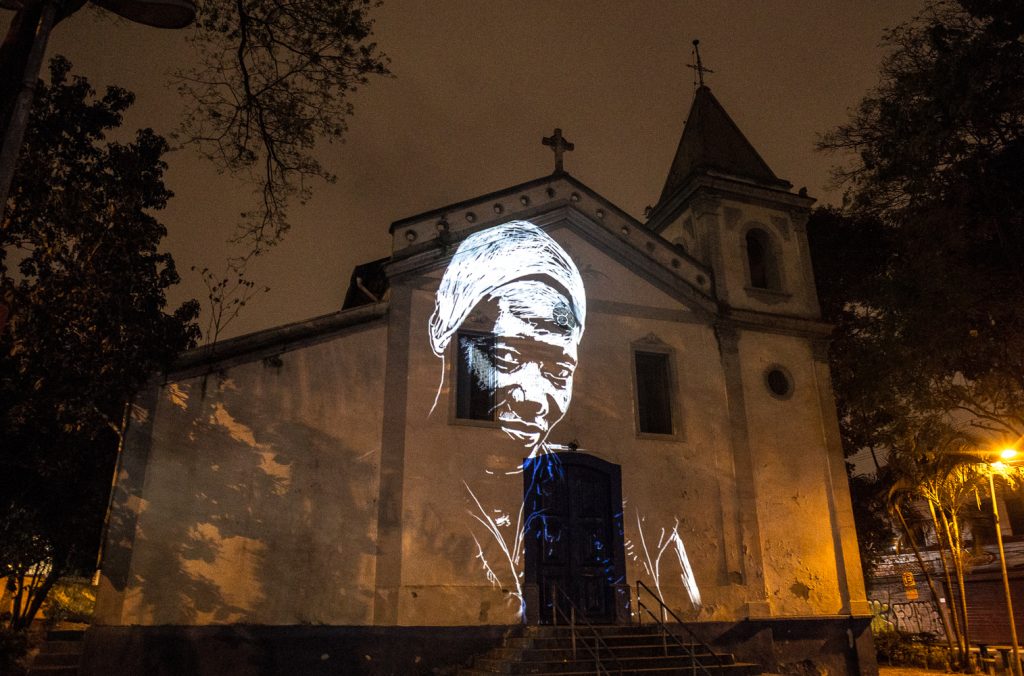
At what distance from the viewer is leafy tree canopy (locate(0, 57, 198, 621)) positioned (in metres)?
10.1

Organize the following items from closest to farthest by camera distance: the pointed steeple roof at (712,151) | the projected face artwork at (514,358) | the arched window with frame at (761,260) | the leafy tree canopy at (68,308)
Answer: the leafy tree canopy at (68,308)
the projected face artwork at (514,358)
the arched window with frame at (761,260)
the pointed steeple roof at (712,151)

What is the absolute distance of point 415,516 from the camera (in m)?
12.4

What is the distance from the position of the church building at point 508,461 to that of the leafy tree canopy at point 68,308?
44.2 inches

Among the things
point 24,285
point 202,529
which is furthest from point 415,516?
point 24,285

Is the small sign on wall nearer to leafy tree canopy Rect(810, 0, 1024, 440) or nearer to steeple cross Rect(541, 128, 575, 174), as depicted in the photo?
leafy tree canopy Rect(810, 0, 1024, 440)

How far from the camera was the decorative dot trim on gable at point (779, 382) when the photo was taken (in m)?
15.8

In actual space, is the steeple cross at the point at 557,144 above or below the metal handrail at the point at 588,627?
above

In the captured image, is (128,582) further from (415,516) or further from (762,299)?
(762,299)

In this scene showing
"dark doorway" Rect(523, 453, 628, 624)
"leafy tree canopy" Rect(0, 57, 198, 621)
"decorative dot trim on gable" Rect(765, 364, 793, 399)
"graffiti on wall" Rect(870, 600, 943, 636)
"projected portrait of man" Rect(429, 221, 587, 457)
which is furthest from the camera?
"graffiti on wall" Rect(870, 600, 943, 636)

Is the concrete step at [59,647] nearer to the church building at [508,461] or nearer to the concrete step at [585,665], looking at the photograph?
the church building at [508,461]

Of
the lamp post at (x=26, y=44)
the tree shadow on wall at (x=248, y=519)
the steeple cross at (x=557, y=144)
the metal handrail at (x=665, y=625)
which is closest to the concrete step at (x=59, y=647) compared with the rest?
the tree shadow on wall at (x=248, y=519)

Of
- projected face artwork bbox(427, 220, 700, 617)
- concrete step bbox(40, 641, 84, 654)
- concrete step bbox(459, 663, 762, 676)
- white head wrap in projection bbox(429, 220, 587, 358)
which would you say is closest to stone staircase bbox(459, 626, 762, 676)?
concrete step bbox(459, 663, 762, 676)

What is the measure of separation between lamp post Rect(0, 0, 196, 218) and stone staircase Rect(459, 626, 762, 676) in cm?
898

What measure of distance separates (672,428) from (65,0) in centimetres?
1200
